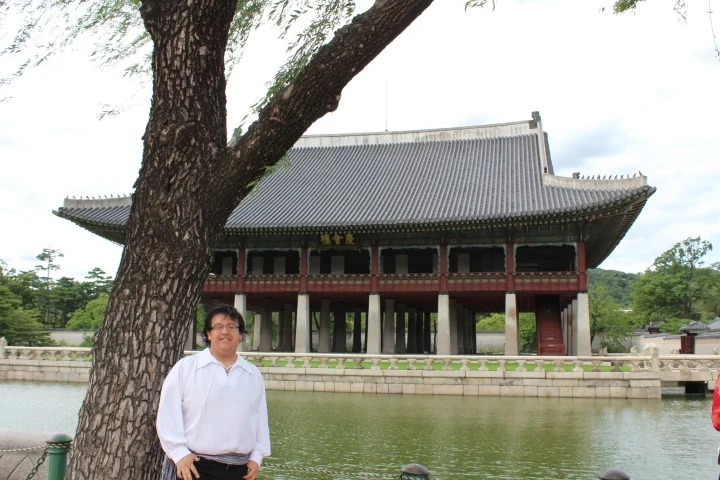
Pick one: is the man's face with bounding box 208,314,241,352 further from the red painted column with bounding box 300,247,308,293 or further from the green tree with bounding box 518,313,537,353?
the green tree with bounding box 518,313,537,353

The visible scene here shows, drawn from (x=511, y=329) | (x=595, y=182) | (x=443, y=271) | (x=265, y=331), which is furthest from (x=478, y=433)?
(x=265, y=331)

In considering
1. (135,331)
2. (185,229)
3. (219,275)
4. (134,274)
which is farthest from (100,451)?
(219,275)

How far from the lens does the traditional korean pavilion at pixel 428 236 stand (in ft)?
89.8

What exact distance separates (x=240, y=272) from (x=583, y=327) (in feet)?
50.9

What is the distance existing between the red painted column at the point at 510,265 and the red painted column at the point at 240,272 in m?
12.2

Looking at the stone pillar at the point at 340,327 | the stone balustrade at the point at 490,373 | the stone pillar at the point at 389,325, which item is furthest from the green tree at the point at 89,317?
the stone balustrade at the point at 490,373

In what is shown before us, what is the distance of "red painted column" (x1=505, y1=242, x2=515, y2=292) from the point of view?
27.7m

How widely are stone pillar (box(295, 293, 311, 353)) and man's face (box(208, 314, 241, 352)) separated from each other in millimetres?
25780

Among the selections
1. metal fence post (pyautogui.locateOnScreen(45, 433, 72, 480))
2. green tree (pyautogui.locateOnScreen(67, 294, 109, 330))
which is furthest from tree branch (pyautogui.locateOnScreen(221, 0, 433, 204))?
green tree (pyautogui.locateOnScreen(67, 294, 109, 330))

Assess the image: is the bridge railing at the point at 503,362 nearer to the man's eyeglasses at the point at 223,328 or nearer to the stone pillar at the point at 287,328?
the stone pillar at the point at 287,328

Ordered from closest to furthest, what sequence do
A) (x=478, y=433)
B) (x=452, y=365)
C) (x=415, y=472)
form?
(x=415, y=472)
(x=478, y=433)
(x=452, y=365)

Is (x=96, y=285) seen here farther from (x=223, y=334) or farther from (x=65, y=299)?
(x=223, y=334)

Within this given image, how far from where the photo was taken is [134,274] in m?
4.70

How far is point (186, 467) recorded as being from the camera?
3816mm
